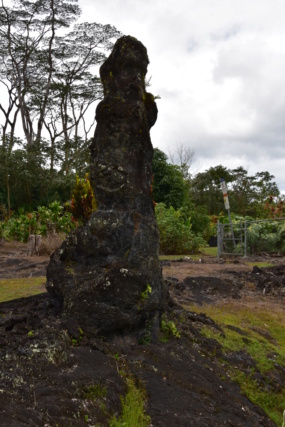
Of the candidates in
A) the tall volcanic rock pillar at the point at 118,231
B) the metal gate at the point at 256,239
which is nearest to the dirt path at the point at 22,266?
the tall volcanic rock pillar at the point at 118,231

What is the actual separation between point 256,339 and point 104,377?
2.82 m

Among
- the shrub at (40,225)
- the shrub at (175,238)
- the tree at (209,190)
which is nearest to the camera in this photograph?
the shrub at (40,225)

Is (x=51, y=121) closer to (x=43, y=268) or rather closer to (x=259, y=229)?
(x=259, y=229)

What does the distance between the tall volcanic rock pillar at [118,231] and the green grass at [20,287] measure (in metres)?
2.77

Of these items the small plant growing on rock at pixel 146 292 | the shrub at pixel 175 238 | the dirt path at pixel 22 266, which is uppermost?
the shrub at pixel 175 238

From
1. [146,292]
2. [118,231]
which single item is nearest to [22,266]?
[118,231]

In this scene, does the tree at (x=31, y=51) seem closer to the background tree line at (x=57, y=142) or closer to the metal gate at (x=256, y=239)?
the background tree line at (x=57, y=142)

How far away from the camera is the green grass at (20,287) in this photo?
22.7ft

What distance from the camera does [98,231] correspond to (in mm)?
Result: 4117

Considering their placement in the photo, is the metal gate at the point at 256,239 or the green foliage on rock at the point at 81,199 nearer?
the green foliage on rock at the point at 81,199

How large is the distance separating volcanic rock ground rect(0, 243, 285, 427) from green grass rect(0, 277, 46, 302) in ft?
8.24

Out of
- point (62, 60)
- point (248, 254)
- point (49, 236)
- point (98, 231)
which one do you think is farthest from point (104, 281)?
point (62, 60)

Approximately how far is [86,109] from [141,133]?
3633 cm

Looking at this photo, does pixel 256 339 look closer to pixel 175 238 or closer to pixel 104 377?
pixel 104 377
